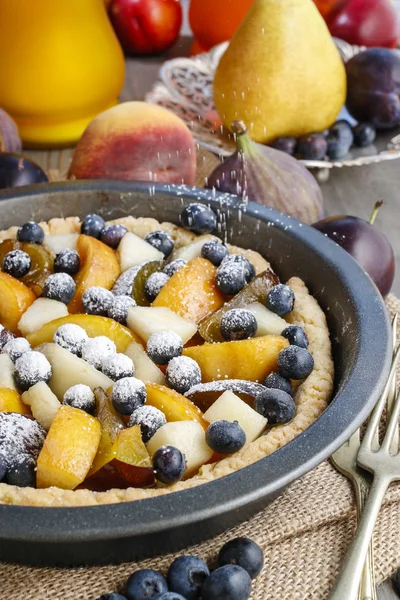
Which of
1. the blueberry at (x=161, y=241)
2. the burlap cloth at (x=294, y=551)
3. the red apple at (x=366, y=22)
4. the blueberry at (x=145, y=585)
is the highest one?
the red apple at (x=366, y=22)

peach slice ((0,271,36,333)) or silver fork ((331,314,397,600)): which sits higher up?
peach slice ((0,271,36,333))

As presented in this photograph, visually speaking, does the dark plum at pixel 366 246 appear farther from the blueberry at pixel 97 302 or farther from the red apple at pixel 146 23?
the red apple at pixel 146 23

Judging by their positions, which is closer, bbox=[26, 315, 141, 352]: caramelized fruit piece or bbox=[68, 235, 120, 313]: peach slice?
bbox=[26, 315, 141, 352]: caramelized fruit piece

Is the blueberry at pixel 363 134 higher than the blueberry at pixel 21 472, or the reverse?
the blueberry at pixel 21 472

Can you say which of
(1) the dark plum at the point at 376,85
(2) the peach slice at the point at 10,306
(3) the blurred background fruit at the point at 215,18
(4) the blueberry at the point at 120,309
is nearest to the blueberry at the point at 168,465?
(4) the blueberry at the point at 120,309

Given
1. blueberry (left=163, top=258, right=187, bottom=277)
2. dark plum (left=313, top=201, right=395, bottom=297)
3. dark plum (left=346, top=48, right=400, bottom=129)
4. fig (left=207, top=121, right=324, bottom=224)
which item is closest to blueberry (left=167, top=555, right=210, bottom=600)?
blueberry (left=163, top=258, right=187, bottom=277)

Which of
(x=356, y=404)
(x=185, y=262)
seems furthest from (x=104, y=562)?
(x=185, y=262)

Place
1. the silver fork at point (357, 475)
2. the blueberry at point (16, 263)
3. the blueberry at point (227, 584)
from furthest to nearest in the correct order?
the blueberry at point (16, 263)
the silver fork at point (357, 475)
the blueberry at point (227, 584)

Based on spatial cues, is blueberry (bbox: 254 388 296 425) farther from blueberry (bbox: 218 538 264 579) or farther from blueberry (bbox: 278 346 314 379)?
blueberry (bbox: 218 538 264 579)
